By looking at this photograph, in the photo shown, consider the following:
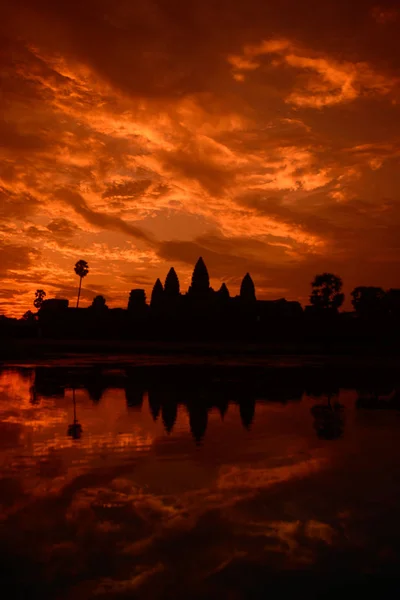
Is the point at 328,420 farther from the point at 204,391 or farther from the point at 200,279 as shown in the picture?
the point at 200,279

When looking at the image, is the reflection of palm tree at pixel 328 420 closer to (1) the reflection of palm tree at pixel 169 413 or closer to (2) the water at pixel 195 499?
(2) the water at pixel 195 499

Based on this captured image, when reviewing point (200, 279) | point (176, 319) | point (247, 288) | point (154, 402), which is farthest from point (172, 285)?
point (154, 402)

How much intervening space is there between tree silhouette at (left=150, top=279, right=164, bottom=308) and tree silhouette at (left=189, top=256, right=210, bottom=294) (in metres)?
12.9

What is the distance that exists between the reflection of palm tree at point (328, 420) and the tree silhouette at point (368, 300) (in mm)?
90521

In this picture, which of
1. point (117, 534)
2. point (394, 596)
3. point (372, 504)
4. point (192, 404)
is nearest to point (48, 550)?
point (117, 534)

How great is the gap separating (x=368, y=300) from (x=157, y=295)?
Result: 2650 inches

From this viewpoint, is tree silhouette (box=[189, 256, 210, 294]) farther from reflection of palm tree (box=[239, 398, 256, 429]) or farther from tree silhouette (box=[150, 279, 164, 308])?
reflection of palm tree (box=[239, 398, 256, 429])

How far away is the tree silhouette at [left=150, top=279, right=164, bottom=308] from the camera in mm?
158312

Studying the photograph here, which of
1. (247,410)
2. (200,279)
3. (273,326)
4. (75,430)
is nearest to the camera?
(75,430)

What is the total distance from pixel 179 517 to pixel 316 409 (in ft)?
36.1

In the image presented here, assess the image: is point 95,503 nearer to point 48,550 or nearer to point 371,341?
point 48,550

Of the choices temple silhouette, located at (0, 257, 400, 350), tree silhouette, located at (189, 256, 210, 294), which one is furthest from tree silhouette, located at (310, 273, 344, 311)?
tree silhouette, located at (189, 256, 210, 294)

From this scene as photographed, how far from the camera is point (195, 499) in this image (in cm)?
823

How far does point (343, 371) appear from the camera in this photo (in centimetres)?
3306
